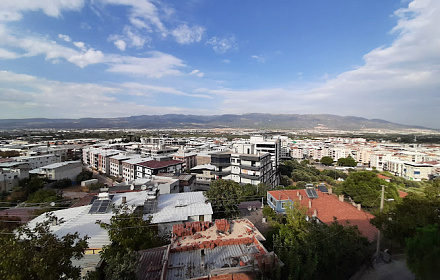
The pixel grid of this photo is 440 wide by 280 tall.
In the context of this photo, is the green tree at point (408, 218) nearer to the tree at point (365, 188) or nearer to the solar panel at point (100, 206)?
the tree at point (365, 188)

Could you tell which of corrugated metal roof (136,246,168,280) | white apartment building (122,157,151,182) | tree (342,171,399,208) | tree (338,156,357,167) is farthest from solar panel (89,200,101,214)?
tree (338,156,357,167)

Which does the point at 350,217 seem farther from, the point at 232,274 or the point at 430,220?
the point at 232,274

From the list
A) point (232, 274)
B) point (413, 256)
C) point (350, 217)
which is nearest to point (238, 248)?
point (232, 274)

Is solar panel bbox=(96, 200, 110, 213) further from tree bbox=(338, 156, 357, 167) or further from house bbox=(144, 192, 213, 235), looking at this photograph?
tree bbox=(338, 156, 357, 167)

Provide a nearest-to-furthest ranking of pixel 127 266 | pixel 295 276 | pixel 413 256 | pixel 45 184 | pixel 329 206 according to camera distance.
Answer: pixel 413 256 → pixel 127 266 → pixel 295 276 → pixel 329 206 → pixel 45 184

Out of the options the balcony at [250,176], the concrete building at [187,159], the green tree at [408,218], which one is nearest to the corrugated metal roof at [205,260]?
the green tree at [408,218]
